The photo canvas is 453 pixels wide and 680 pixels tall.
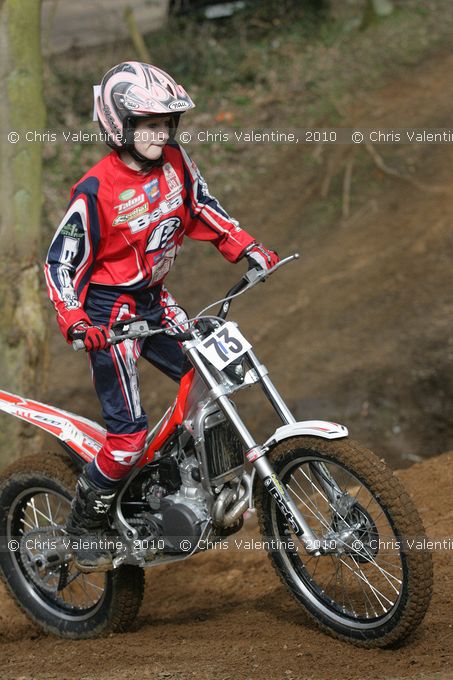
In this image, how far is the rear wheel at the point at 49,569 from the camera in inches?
190

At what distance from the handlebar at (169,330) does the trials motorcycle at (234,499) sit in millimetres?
10

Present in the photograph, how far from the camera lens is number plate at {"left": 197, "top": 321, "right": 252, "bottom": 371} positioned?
160 inches

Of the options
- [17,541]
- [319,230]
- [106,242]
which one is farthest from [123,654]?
[319,230]

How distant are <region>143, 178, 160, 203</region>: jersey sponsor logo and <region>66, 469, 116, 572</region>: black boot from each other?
54.8 inches

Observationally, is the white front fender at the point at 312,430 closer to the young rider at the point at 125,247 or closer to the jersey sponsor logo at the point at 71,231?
the young rider at the point at 125,247

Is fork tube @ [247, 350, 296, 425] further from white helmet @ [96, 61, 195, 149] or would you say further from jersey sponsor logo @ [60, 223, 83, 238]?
white helmet @ [96, 61, 195, 149]

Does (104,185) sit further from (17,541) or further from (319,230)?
(319,230)

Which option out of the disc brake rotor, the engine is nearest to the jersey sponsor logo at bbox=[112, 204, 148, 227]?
the engine

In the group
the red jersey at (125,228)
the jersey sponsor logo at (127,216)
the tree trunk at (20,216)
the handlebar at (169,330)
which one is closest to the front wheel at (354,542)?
the handlebar at (169,330)

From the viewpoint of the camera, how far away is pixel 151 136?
13.6ft

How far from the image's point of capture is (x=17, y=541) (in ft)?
16.9

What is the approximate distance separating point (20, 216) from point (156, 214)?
84.5 inches

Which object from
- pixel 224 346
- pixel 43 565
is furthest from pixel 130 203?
pixel 43 565

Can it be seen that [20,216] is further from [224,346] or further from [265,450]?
[265,450]
